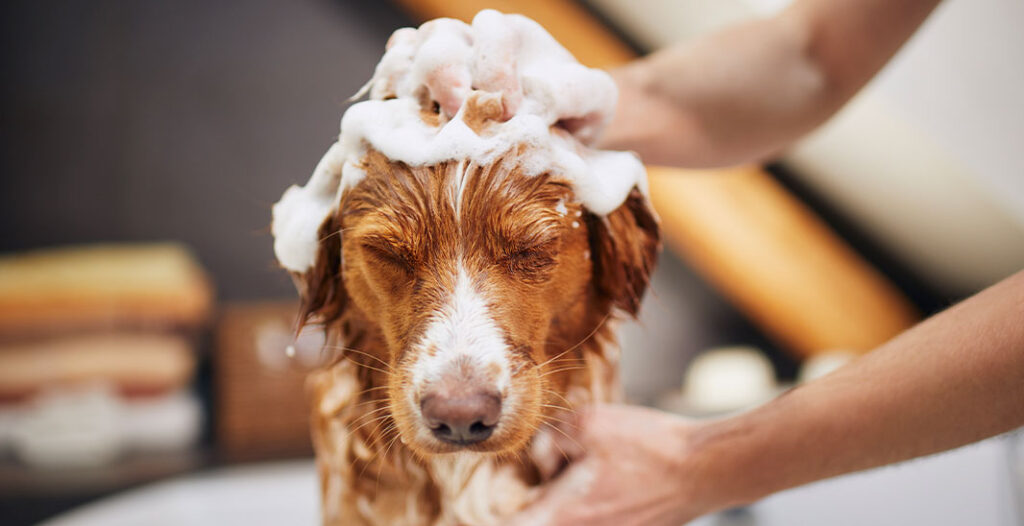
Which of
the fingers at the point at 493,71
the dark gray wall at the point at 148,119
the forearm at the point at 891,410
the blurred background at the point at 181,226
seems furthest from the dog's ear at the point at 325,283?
the dark gray wall at the point at 148,119

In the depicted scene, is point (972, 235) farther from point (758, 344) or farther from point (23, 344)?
point (23, 344)

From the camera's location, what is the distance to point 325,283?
2.59 feet

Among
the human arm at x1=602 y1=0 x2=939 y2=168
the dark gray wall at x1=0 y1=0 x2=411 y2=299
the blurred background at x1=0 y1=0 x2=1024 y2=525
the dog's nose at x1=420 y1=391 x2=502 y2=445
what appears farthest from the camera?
the dark gray wall at x1=0 y1=0 x2=411 y2=299

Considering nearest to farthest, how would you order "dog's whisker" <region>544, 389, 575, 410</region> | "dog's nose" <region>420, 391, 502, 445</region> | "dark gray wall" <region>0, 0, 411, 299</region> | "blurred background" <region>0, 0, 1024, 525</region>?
"dog's nose" <region>420, 391, 502, 445</region>
"dog's whisker" <region>544, 389, 575, 410</region>
"blurred background" <region>0, 0, 1024, 525</region>
"dark gray wall" <region>0, 0, 411, 299</region>

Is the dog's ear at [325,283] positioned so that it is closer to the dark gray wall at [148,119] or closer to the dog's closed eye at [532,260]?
the dog's closed eye at [532,260]

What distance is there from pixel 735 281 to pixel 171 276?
172 cm

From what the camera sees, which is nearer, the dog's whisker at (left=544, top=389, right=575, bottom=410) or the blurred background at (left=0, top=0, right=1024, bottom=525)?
the dog's whisker at (left=544, top=389, right=575, bottom=410)

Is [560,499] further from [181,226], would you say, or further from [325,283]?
[181,226]

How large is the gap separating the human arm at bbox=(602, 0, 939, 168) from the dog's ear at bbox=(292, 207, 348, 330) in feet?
1.35

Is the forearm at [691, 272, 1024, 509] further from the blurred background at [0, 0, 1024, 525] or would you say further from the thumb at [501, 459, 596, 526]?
the blurred background at [0, 0, 1024, 525]

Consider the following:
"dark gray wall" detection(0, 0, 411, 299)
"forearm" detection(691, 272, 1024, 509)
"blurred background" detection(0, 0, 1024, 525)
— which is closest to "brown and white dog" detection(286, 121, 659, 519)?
"forearm" detection(691, 272, 1024, 509)

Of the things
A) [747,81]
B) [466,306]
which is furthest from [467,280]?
[747,81]

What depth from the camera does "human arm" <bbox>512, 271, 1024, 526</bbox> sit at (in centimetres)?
68

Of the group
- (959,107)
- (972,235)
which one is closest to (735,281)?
(972,235)
